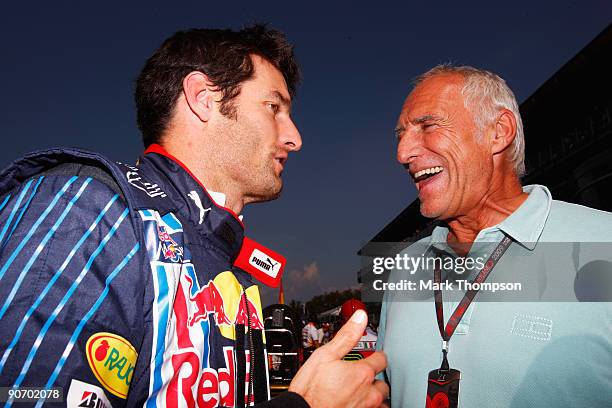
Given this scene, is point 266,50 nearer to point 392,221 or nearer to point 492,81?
point 492,81

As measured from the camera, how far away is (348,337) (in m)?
1.75

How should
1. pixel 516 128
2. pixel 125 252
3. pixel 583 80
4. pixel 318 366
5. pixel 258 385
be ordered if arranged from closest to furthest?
pixel 125 252, pixel 318 366, pixel 258 385, pixel 516 128, pixel 583 80

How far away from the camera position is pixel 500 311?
227 centimetres

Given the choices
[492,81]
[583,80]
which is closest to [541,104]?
[583,80]

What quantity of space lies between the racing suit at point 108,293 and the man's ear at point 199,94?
58 cm

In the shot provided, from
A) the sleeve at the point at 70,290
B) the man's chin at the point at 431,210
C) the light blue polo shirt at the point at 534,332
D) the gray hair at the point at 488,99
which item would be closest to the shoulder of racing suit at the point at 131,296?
the sleeve at the point at 70,290

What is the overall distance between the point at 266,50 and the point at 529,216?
6.41ft

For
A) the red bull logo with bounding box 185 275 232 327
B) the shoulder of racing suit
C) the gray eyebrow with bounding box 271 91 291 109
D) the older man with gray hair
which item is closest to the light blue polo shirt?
the older man with gray hair

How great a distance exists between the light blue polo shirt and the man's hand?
72cm

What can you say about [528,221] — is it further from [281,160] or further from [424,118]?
[281,160]

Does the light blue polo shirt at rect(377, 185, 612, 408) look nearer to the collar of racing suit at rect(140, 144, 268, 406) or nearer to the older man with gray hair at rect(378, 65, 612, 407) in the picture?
the older man with gray hair at rect(378, 65, 612, 407)

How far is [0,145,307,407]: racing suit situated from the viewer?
4.09 feet

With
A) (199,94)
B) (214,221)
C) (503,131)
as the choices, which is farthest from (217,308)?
(503,131)

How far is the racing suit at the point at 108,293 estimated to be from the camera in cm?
125
